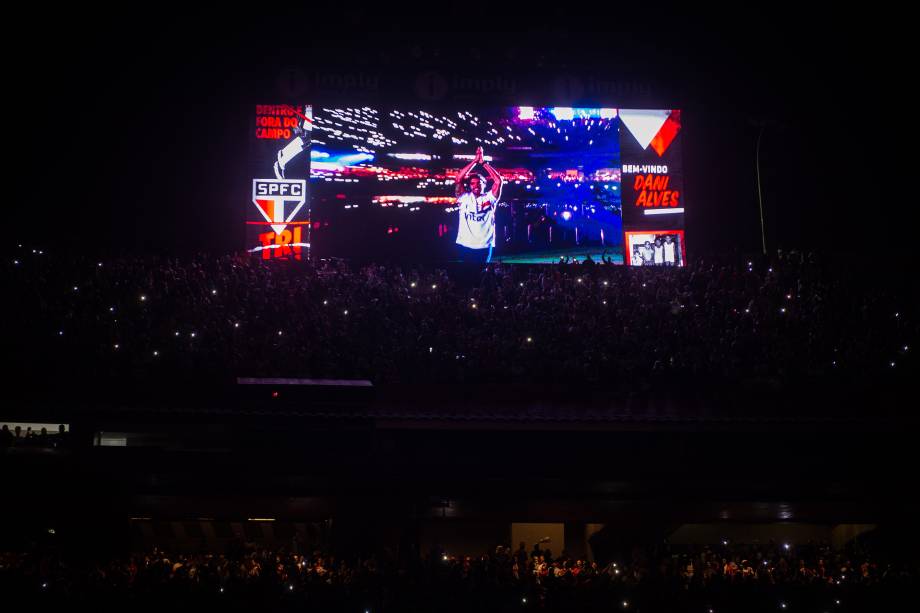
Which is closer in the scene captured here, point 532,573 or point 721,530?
point 532,573

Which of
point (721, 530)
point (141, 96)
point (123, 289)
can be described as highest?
point (141, 96)

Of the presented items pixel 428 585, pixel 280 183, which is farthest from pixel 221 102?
pixel 428 585

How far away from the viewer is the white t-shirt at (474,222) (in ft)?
67.2

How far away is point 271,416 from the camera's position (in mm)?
14203

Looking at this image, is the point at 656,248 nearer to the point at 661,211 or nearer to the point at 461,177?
the point at 661,211

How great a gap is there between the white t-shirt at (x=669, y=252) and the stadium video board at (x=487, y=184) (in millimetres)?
36

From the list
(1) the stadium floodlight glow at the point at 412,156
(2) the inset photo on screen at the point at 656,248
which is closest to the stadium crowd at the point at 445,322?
(2) the inset photo on screen at the point at 656,248

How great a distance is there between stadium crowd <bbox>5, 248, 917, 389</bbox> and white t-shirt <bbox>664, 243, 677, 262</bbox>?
1218 mm

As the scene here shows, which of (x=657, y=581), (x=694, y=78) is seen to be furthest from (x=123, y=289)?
(x=694, y=78)

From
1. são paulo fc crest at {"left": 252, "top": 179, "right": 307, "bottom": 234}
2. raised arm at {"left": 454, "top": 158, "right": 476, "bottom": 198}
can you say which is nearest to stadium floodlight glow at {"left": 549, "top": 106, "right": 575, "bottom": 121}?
raised arm at {"left": 454, "top": 158, "right": 476, "bottom": 198}

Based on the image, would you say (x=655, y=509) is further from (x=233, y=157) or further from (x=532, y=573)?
(x=233, y=157)

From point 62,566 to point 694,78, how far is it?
1880 centimetres

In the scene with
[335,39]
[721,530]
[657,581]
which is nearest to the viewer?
[657,581]

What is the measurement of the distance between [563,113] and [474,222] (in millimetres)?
3500
